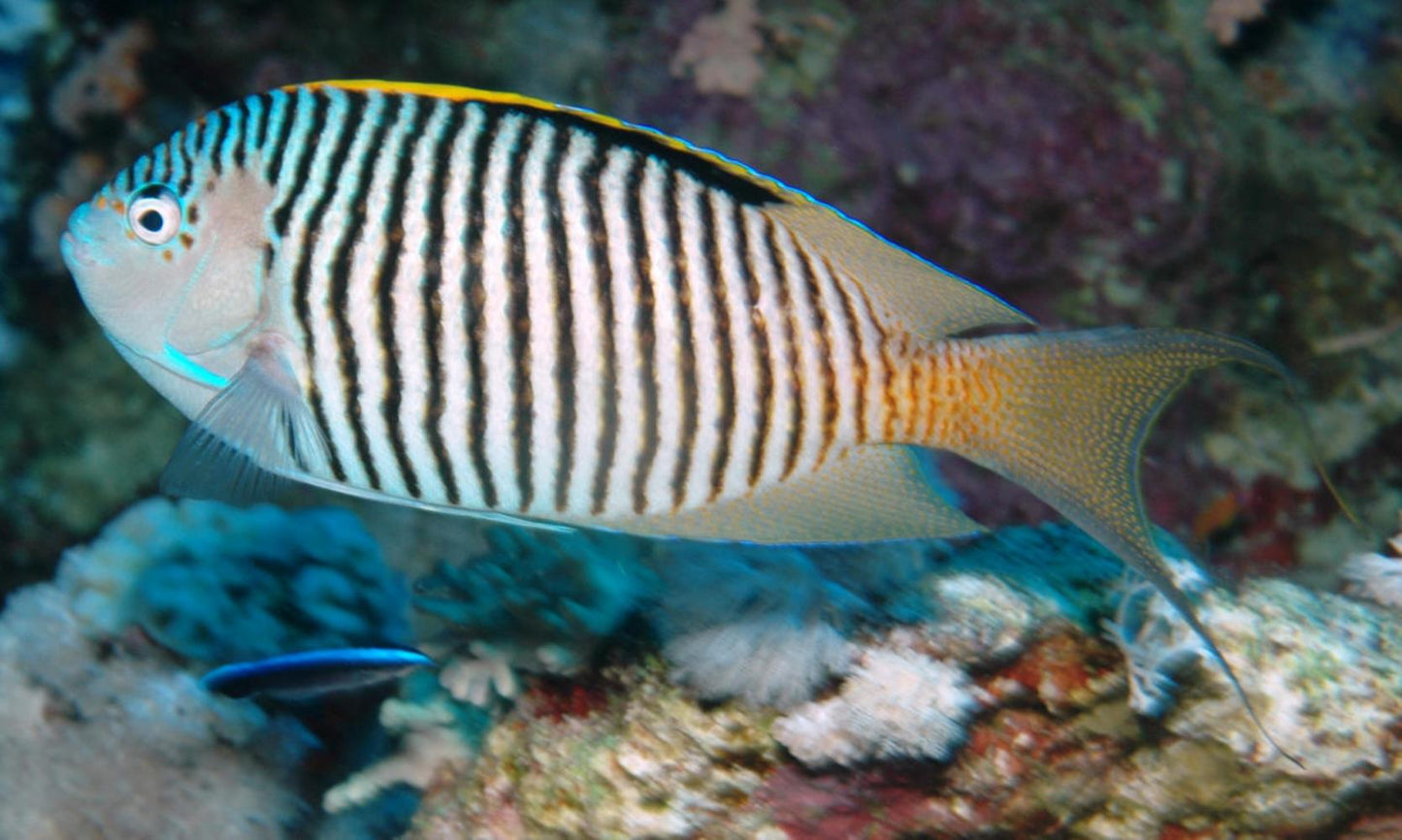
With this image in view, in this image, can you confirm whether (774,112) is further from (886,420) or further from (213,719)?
(213,719)

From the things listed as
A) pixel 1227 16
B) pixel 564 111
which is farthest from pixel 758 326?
pixel 1227 16

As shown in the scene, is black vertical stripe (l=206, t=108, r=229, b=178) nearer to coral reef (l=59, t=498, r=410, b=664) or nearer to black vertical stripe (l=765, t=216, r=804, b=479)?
black vertical stripe (l=765, t=216, r=804, b=479)

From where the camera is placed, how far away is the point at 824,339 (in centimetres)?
165

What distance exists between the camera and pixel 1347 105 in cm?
549

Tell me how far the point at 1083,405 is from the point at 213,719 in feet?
8.88

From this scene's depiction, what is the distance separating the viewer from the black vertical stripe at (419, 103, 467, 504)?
60.9 inches

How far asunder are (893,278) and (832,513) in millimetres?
453

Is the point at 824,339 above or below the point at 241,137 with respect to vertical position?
below

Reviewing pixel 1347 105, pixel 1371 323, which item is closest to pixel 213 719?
pixel 1371 323

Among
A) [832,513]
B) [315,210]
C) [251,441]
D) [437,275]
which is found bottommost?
[832,513]

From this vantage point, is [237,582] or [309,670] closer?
[309,670]

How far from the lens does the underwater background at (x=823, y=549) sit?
2.03 m

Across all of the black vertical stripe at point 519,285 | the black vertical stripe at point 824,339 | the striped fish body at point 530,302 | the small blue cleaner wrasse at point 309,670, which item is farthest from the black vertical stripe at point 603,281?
the small blue cleaner wrasse at point 309,670

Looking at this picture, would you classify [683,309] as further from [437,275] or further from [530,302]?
[437,275]
